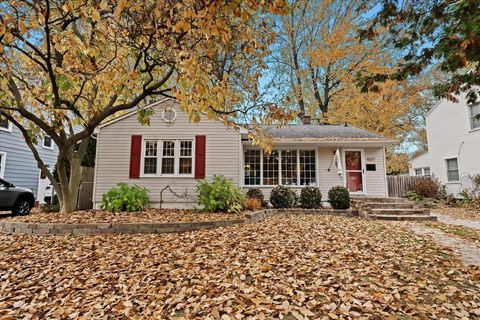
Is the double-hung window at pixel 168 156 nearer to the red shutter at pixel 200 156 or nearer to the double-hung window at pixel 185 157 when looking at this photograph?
the double-hung window at pixel 185 157

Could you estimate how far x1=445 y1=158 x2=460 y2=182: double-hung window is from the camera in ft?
42.9

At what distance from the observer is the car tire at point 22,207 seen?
905 centimetres

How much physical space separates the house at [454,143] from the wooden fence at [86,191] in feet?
53.8

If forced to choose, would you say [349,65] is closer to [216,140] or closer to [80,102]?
[216,140]

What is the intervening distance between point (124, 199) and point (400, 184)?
1334 centimetres

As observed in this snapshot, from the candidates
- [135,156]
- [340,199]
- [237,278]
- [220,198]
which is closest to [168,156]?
[135,156]

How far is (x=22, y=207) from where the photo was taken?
9258 millimetres

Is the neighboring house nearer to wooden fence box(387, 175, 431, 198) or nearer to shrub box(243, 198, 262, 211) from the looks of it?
shrub box(243, 198, 262, 211)

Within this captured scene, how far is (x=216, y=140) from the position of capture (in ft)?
33.0

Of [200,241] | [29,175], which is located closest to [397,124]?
[200,241]

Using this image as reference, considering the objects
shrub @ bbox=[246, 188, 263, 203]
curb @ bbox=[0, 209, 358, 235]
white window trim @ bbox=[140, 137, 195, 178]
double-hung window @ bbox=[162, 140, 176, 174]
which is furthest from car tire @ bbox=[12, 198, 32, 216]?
shrub @ bbox=[246, 188, 263, 203]

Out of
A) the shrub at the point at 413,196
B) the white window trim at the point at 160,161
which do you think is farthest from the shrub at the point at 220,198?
the shrub at the point at 413,196

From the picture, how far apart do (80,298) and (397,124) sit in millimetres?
19791

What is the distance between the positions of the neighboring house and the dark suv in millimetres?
2966
